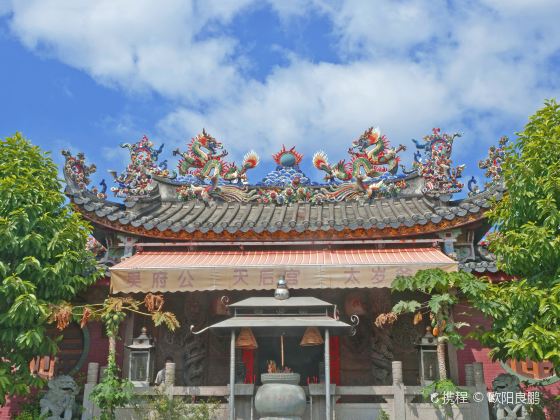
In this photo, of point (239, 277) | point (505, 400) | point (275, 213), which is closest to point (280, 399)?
point (239, 277)

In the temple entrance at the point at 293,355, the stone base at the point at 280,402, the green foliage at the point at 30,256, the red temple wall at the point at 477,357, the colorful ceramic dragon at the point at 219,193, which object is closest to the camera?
the stone base at the point at 280,402

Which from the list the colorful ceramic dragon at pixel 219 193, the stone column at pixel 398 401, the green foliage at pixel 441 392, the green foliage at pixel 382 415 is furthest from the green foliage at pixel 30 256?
the green foliage at pixel 441 392

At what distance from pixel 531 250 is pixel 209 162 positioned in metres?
7.76

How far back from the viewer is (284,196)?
1343 centimetres

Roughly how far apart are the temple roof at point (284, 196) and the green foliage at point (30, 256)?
4.69 ft

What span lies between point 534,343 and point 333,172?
691 cm

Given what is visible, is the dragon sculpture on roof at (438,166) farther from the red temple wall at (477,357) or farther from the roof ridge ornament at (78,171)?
the roof ridge ornament at (78,171)

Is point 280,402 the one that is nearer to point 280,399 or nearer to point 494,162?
point 280,399

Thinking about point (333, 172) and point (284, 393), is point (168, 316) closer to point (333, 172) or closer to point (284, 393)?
point (284, 393)

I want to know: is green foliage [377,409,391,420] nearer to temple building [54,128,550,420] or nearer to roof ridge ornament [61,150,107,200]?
temple building [54,128,550,420]

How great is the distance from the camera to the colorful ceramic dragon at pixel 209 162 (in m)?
A: 13.6

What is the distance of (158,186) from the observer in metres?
13.8

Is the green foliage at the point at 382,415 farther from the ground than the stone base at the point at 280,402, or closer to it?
closer to it

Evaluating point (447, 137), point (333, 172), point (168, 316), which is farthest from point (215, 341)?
point (447, 137)
